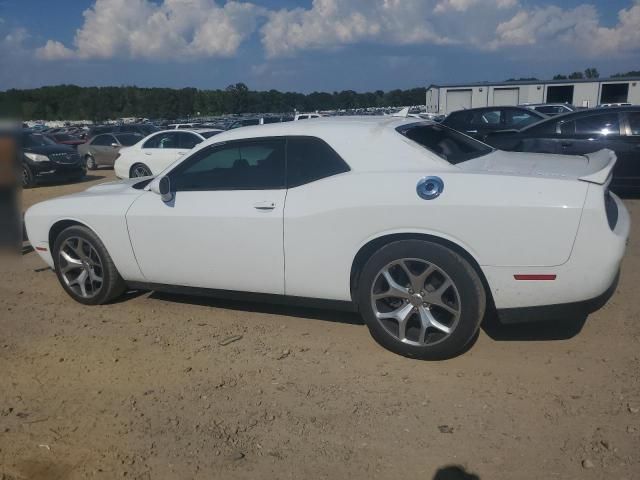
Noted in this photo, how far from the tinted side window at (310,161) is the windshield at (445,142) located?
516 mm

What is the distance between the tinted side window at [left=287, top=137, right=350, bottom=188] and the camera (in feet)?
12.4

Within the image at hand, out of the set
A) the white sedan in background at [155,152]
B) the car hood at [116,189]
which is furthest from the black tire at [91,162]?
the car hood at [116,189]

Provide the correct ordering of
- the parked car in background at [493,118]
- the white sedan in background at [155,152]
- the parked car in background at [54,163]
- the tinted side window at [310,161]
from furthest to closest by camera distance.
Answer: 1. the parked car in background at [493,118]
2. the white sedan in background at [155,152]
3. the parked car in background at [54,163]
4. the tinted side window at [310,161]

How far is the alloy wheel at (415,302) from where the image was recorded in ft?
11.2

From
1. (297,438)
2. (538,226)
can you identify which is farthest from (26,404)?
(538,226)

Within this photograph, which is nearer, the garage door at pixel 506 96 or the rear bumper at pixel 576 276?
the rear bumper at pixel 576 276

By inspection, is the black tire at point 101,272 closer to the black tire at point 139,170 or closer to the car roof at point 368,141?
the car roof at point 368,141

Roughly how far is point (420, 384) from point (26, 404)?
2.35m

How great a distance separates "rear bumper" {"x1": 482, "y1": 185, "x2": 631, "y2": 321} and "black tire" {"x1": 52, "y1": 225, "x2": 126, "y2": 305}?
2.99 m

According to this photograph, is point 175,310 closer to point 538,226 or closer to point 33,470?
point 33,470

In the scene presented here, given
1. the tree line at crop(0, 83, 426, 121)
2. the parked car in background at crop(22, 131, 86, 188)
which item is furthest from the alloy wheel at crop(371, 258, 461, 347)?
the tree line at crop(0, 83, 426, 121)

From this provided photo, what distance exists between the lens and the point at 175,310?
4691 millimetres

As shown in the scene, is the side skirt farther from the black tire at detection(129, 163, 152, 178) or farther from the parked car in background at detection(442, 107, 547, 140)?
the parked car in background at detection(442, 107, 547, 140)

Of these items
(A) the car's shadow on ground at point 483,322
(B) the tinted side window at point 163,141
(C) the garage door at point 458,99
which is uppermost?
(C) the garage door at point 458,99
